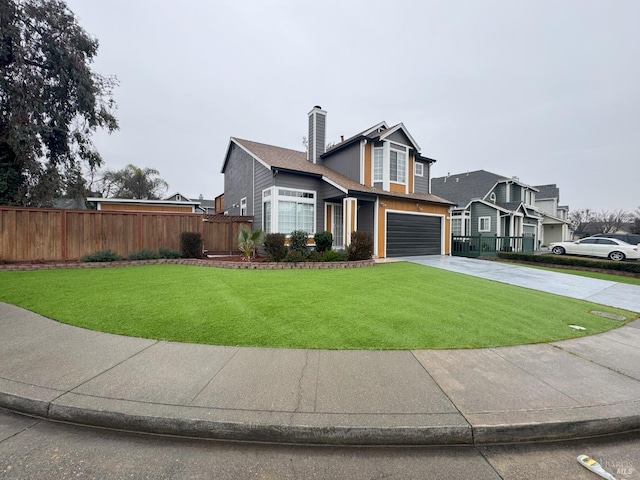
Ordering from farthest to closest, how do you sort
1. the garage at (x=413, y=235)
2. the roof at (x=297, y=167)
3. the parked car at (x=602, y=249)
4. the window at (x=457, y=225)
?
the window at (x=457, y=225) → the parked car at (x=602, y=249) → the garage at (x=413, y=235) → the roof at (x=297, y=167)

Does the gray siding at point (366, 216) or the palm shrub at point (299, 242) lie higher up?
the gray siding at point (366, 216)

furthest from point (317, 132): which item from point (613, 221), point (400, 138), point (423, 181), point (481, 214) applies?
point (613, 221)

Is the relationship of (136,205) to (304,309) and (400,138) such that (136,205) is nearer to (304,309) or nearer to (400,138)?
(400,138)

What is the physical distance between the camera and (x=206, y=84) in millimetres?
18266

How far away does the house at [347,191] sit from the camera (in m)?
13.3

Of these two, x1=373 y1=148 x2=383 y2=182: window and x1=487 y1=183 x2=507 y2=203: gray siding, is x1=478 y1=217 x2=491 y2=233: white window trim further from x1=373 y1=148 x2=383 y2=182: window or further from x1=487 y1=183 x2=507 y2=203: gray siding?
x1=373 y1=148 x2=383 y2=182: window

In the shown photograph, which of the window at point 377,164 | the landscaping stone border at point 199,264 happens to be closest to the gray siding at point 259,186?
the landscaping stone border at point 199,264

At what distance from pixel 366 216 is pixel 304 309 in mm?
10127

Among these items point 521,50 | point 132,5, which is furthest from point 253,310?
point 521,50

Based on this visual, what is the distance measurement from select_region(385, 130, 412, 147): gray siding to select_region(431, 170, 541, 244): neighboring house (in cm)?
975

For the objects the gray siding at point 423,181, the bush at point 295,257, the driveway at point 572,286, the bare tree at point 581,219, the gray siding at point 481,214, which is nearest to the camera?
the driveway at point 572,286

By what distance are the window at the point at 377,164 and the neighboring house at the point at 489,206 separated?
1124 cm

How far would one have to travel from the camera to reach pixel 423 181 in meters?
18.6

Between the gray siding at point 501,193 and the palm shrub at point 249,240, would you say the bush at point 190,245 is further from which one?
the gray siding at point 501,193
